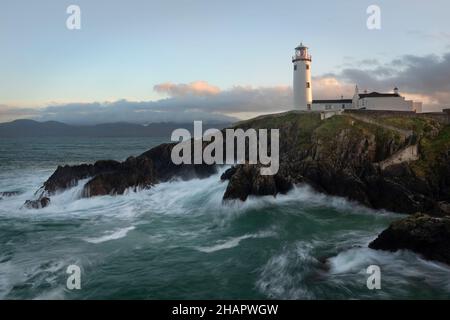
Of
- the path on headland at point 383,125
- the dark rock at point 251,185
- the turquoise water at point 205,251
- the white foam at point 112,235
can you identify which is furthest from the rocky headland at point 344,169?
the white foam at point 112,235

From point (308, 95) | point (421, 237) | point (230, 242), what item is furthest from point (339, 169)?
point (308, 95)

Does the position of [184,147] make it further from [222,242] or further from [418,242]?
[418,242]

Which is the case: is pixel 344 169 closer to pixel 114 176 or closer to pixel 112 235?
pixel 112 235

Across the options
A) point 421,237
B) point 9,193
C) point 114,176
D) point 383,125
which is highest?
point 383,125
